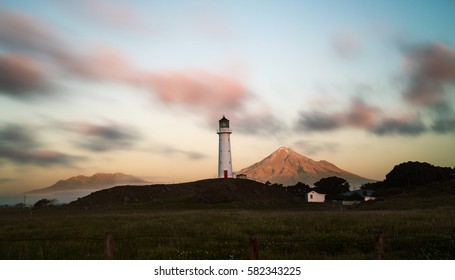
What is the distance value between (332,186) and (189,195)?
68.3 meters

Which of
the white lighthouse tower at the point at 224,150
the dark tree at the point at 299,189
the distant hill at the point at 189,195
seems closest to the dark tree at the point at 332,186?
the dark tree at the point at 299,189

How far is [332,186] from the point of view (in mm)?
152500

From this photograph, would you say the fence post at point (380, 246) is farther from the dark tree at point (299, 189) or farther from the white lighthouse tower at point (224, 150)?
the dark tree at point (299, 189)

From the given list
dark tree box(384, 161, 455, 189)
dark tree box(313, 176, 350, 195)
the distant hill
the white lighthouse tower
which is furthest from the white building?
dark tree box(384, 161, 455, 189)

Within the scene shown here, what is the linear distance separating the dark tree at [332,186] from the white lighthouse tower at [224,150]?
150 feet

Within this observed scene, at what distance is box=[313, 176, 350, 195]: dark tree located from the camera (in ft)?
496

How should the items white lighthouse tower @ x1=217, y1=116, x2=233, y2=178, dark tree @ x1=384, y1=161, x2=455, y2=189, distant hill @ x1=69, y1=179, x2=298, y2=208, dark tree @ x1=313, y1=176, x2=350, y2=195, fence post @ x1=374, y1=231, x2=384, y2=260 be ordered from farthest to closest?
dark tree @ x1=313, y1=176, x2=350, y2=195 → dark tree @ x1=384, y1=161, x2=455, y2=189 → white lighthouse tower @ x1=217, y1=116, x2=233, y2=178 → distant hill @ x1=69, y1=179, x2=298, y2=208 → fence post @ x1=374, y1=231, x2=384, y2=260

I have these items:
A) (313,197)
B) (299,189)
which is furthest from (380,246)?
(299,189)

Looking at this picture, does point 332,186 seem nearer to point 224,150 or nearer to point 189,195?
point 224,150

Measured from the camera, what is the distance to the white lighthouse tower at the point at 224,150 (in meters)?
119

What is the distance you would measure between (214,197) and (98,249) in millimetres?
76813

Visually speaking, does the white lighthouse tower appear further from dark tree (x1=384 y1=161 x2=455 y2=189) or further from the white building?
dark tree (x1=384 y1=161 x2=455 y2=189)

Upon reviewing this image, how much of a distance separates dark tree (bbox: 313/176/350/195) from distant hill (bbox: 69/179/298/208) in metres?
37.4

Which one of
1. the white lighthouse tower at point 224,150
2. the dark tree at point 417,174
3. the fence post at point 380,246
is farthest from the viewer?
the dark tree at point 417,174
